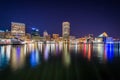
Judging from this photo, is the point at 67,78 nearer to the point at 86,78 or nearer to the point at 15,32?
the point at 86,78

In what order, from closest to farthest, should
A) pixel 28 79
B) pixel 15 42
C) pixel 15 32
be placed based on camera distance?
pixel 28 79 < pixel 15 42 < pixel 15 32

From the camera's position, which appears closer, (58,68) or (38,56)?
(58,68)

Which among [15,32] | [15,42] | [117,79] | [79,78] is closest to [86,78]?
[79,78]

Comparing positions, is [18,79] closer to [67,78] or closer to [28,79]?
[28,79]

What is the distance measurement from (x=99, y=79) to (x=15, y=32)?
148 metres

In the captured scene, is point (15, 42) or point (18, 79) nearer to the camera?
point (18, 79)

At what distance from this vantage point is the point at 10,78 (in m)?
14.2

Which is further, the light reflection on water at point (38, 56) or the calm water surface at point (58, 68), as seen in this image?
the light reflection on water at point (38, 56)

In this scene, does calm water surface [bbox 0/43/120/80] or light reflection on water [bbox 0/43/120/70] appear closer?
calm water surface [bbox 0/43/120/80]

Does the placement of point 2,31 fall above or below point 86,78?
above

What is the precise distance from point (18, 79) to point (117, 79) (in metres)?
7.47

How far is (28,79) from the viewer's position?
540 inches

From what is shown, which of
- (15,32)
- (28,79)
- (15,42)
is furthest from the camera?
(15,32)

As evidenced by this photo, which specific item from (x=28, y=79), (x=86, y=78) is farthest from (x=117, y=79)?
(x=28, y=79)
